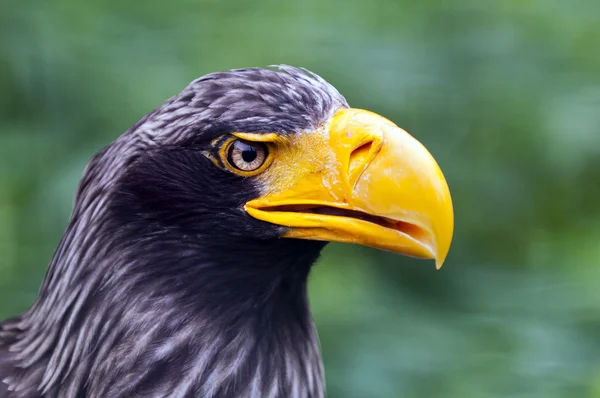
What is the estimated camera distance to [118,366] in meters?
2.69

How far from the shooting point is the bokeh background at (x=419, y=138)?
3.98 m

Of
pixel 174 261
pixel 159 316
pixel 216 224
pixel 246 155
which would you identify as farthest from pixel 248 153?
pixel 159 316

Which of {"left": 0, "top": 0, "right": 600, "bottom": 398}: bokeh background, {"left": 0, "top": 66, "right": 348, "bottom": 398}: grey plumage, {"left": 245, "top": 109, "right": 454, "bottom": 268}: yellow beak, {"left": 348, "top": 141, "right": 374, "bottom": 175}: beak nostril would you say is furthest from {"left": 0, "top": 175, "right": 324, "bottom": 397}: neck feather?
{"left": 0, "top": 0, "right": 600, "bottom": 398}: bokeh background

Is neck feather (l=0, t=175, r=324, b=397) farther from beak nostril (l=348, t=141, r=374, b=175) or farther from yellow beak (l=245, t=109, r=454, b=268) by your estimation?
beak nostril (l=348, t=141, r=374, b=175)

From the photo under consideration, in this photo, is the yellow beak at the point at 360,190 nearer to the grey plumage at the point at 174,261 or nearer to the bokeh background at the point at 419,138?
the grey plumage at the point at 174,261

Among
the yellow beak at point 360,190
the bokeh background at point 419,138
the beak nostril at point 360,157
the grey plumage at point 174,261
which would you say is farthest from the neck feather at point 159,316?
the bokeh background at point 419,138

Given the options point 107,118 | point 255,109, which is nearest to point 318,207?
point 255,109

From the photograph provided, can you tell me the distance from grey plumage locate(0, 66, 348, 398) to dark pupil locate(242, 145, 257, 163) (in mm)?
59

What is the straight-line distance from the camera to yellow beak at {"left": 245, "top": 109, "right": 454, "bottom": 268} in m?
2.54

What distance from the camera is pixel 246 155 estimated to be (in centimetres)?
261

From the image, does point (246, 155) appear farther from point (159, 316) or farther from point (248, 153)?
point (159, 316)

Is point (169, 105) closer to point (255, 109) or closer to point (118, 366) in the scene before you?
point (255, 109)

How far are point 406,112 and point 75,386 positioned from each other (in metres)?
2.23

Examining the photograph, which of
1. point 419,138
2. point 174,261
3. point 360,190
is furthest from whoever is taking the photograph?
point 419,138
